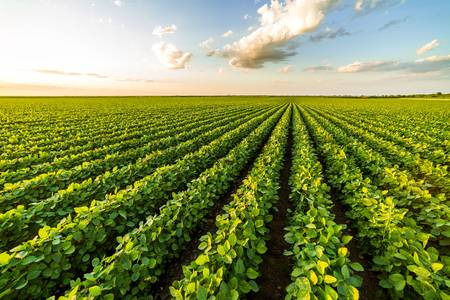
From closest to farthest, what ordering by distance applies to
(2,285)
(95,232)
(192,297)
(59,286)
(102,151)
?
(192,297), (2,285), (59,286), (95,232), (102,151)

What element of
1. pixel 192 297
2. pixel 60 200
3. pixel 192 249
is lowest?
pixel 192 249

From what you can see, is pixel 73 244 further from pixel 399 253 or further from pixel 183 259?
pixel 399 253

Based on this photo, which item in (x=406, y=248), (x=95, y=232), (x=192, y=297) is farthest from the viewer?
(x=95, y=232)

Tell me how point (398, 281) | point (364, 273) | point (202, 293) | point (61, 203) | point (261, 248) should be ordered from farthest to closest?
1. point (61, 203)
2. point (364, 273)
3. point (261, 248)
4. point (398, 281)
5. point (202, 293)

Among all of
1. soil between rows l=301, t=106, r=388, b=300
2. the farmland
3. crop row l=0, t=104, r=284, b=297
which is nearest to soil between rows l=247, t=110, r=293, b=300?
the farmland

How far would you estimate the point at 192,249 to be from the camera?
4.49 metres

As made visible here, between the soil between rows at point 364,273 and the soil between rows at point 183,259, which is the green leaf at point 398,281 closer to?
the soil between rows at point 364,273

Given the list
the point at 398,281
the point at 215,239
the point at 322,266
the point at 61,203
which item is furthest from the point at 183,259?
the point at 398,281

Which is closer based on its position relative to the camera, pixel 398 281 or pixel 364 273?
pixel 398 281

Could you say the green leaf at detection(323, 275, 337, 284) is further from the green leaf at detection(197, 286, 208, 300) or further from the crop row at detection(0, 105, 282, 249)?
the crop row at detection(0, 105, 282, 249)

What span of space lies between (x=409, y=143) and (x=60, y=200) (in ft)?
46.9

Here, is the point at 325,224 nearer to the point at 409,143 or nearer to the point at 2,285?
the point at 2,285

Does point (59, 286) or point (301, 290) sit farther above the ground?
point (301, 290)

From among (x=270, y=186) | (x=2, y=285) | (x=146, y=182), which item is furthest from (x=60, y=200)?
(x=270, y=186)
